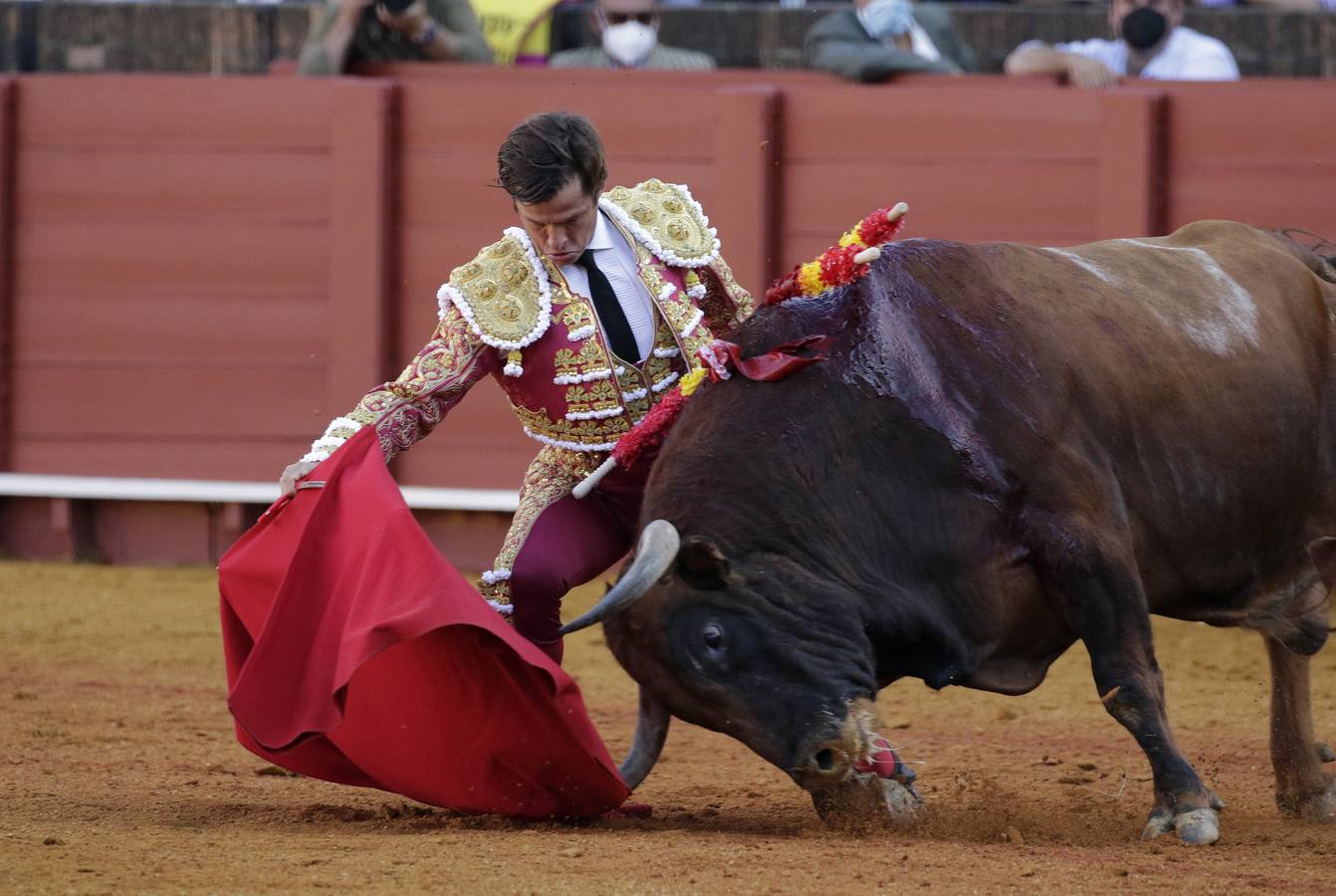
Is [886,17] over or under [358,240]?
over

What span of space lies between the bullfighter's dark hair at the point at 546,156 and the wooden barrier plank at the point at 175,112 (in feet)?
12.4

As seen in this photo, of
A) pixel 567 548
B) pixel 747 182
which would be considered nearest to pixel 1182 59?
pixel 747 182

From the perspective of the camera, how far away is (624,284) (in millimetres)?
3432

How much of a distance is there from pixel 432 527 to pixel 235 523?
2.32 ft

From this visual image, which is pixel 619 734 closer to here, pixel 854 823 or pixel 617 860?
pixel 854 823

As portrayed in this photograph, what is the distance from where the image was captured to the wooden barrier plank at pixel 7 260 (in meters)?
6.91

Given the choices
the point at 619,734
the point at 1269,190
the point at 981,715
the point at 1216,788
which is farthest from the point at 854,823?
the point at 1269,190

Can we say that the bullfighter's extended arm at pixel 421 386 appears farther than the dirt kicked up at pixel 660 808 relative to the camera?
Yes

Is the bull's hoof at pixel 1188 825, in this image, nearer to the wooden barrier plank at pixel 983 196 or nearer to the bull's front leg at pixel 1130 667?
the bull's front leg at pixel 1130 667

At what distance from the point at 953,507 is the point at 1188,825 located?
0.62 metres

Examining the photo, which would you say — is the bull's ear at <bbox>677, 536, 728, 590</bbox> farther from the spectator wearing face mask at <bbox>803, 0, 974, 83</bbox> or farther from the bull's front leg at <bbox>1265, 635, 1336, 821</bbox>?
the spectator wearing face mask at <bbox>803, 0, 974, 83</bbox>

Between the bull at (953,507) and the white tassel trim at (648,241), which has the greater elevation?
the white tassel trim at (648,241)

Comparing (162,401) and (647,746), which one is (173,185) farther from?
(647,746)

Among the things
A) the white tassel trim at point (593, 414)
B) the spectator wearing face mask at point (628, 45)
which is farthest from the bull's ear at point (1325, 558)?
the spectator wearing face mask at point (628, 45)
